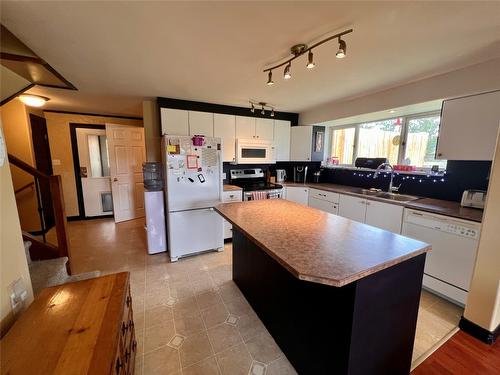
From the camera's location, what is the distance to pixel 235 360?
59.7 inches

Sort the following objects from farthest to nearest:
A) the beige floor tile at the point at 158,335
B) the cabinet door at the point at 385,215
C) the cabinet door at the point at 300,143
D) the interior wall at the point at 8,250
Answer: the cabinet door at the point at 300,143, the cabinet door at the point at 385,215, the beige floor tile at the point at 158,335, the interior wall at the point at 8,250

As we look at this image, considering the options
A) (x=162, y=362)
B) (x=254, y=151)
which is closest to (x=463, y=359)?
(x=162, y=362)

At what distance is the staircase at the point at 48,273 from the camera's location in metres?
1.68

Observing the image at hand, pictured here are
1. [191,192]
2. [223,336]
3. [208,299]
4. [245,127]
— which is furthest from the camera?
[245,127]

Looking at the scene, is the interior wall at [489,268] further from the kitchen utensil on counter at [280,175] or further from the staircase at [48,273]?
the staircase at [48,273]

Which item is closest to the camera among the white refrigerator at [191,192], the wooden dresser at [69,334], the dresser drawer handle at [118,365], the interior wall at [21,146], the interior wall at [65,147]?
the wooden dresser at [69,334]

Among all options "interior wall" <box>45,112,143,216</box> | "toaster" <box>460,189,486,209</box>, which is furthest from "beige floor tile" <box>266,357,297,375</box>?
"interior wall" <box>45,112,143,216</box>

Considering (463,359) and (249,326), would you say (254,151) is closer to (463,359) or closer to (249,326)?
(249,326)

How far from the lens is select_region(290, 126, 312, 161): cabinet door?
13.0 feet

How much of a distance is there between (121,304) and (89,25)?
1.77 meters

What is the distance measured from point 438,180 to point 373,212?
853mm

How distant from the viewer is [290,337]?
4.90 feet

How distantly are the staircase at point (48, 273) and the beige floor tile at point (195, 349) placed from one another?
1009mm

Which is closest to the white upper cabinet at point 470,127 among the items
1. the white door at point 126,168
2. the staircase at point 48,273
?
the staircase at point 48,273
